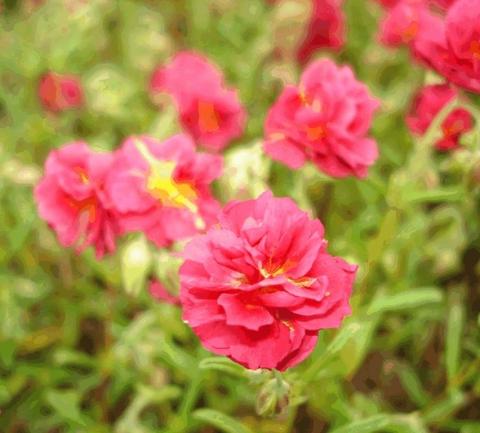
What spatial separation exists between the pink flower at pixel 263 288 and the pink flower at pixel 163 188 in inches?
7.8

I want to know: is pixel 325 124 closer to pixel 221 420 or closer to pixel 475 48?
pixel 475 48

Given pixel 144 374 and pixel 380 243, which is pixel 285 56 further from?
pixel 144 374

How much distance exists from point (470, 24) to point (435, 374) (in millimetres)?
616

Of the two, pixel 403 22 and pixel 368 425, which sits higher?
pixel 403 22

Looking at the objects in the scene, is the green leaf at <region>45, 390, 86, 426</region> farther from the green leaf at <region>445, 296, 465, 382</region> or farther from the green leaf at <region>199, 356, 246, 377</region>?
the green leaf at <region>445, 296, 465, 382</region>

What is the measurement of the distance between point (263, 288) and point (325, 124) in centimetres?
→ 28

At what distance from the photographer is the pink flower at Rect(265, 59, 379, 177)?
91cm

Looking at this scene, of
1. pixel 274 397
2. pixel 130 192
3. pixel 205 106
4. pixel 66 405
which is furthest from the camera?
pixel 205 106

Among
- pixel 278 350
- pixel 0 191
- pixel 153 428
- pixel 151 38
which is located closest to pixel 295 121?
pixel 278 350

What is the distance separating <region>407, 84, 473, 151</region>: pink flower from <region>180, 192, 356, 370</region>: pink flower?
0.38 m

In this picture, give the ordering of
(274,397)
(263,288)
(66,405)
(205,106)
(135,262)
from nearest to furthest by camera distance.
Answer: (263,288) → (274,397) → (135,262) → (66,405) → (205,106)

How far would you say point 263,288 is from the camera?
2.31 ft

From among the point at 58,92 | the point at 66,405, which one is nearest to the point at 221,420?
the point at 66,405

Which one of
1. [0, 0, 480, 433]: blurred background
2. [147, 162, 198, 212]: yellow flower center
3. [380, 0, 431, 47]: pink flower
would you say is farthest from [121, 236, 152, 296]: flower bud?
[380, 0, 431, 47]: pink flower
